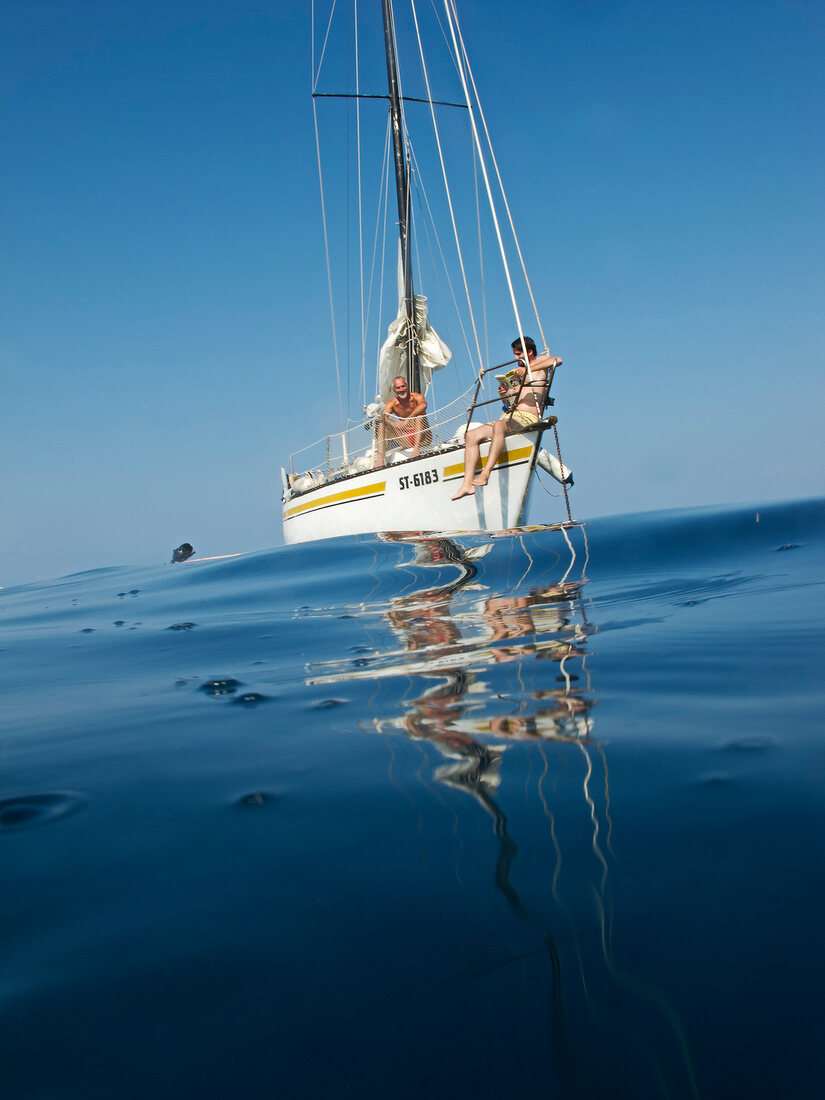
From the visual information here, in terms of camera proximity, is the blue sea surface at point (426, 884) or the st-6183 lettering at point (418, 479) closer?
the blue sea surface at point (426, 884)

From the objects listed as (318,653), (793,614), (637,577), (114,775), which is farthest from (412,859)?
(637,577)

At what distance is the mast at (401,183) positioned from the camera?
13859mm

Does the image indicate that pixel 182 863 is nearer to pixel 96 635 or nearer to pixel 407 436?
pixel 96 635

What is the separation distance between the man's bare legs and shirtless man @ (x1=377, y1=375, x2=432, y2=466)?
5.13 feet

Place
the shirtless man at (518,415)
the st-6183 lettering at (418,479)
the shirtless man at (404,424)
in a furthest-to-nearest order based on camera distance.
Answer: the shirtless man at (404,424) → the st-6183 lettering at (418,479) → the shirtless man at (518,415)

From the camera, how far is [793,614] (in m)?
2.62

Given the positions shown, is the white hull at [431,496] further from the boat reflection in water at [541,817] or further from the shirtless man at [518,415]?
the boat reflection in water at [541,817]

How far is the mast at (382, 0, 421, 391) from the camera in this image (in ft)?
45.5

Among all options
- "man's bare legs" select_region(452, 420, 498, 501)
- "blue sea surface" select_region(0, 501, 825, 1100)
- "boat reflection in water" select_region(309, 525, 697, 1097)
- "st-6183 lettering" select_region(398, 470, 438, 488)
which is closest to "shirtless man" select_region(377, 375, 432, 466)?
"st-6183 lettering" select_region(398, 470, 438, 488)

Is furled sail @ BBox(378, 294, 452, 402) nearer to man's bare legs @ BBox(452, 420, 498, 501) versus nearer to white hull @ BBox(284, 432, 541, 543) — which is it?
white hull @ BBox(284, 432, 541, 543)

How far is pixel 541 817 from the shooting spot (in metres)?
0.88

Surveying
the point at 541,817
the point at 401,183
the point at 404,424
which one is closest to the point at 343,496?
the point at 404,424

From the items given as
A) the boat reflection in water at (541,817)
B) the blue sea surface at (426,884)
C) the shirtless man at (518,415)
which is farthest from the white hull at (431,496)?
the blue sea surface at (426,884)

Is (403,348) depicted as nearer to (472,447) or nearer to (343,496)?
(343,496)
